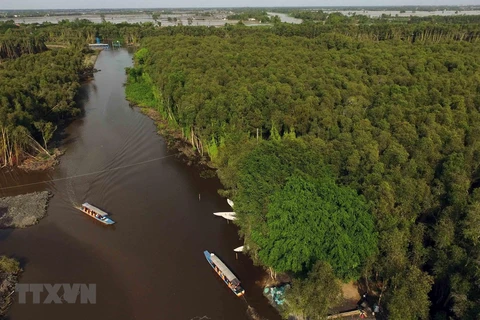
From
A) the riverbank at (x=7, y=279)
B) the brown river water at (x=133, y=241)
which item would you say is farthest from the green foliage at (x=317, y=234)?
the riverbank at (x=7, y=279)

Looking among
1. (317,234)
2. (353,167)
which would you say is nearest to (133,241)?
(317,234)

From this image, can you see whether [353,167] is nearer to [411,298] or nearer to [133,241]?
[411,298]

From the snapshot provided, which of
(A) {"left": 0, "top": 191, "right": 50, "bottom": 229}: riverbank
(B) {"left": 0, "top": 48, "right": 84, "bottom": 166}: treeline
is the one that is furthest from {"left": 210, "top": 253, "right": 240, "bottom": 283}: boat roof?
(B) {"left": 0, "top": 48, "right": 84, "bottom": 166}: treeline

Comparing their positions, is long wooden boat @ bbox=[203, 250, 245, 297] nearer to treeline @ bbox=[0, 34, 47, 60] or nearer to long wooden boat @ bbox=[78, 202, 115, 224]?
long wooden boat @ bbox=[78, 202, 115, 224]

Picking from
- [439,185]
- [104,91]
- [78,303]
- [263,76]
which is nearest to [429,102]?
[439,185]

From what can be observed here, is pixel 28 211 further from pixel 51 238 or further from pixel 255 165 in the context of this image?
pixel 255 165

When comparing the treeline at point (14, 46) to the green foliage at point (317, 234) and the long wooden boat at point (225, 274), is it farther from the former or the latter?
the green foliage at point (317, 234)
